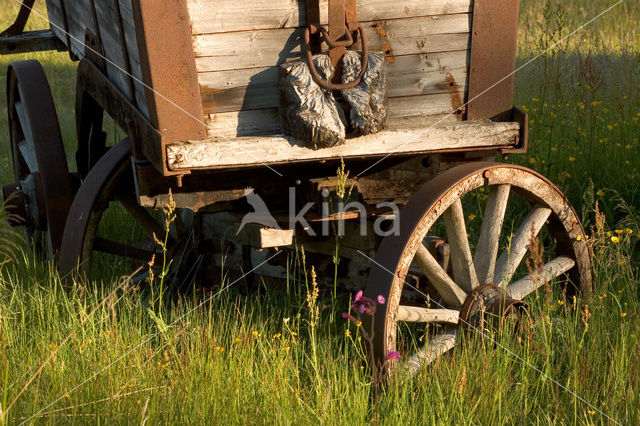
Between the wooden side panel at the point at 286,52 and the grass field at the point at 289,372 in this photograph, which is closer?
the grass field at the point at 289,372

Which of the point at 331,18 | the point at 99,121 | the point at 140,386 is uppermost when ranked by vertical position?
the point at 331,18

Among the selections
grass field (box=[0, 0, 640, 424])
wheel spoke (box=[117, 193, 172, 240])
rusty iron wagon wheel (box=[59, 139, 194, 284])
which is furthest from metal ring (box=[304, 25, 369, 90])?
wheel spoke (box=[117, 193, 172, 240])

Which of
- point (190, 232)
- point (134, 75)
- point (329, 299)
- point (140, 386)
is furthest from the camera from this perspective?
point (190, 232)

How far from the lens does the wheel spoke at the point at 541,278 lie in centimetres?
300

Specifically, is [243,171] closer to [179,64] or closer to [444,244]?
[179,64]

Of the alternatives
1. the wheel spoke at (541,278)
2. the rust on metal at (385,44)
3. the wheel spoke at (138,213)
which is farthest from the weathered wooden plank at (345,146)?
the wheel spoke at (138,213)

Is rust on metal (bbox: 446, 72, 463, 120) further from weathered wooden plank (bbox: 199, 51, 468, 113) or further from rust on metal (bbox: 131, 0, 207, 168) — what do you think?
rust on metal (bbox: 131, 0, 207, 168)

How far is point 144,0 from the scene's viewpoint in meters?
2.53

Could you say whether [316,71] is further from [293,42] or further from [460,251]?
[460,251]

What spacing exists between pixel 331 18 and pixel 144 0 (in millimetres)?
601

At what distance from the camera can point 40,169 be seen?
144 inches

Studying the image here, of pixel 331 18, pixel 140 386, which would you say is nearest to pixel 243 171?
pixel 331 18

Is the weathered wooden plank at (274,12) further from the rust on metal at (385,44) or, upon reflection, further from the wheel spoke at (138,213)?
the wheel spoke at (138,213)

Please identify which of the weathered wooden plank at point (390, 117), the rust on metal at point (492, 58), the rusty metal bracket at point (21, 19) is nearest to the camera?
the weathered wooden plank at point (390, 117)
